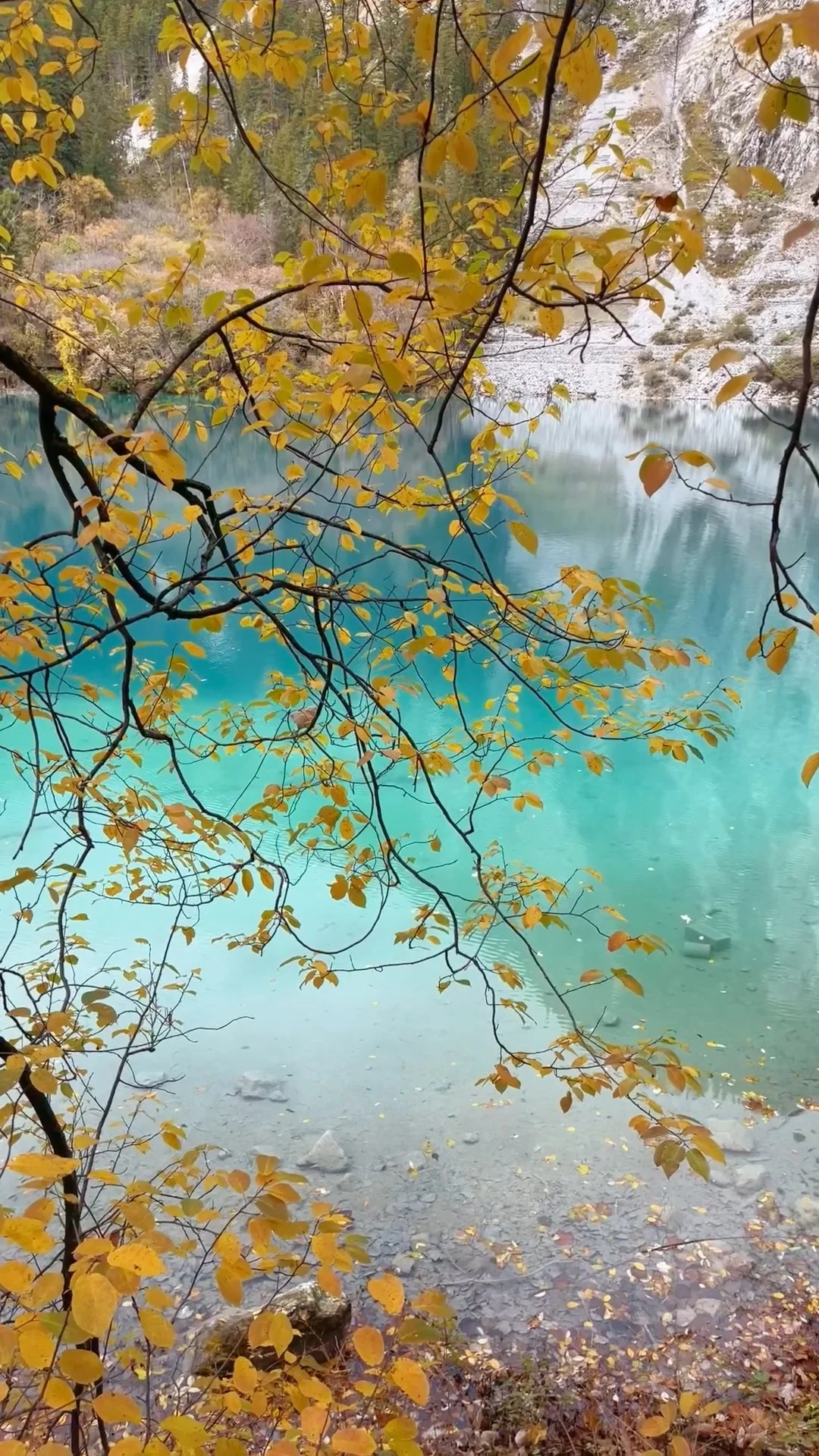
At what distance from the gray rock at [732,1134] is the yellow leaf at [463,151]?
3.85m

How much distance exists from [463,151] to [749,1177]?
3.95m

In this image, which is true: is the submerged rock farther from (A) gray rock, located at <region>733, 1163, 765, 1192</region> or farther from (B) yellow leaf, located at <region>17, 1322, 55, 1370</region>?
(B) yellow leaf, located at <region>17, 1322, 55, 1370</region>

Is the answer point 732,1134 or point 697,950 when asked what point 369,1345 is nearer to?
point 732,1134

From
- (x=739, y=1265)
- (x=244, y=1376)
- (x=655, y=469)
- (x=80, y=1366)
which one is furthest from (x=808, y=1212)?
(x=655, y=469)

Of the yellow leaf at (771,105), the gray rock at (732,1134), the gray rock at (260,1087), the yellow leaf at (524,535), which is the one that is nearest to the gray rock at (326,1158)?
the gray rock at (260,1087)

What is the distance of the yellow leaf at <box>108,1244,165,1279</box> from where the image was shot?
33.6 inches

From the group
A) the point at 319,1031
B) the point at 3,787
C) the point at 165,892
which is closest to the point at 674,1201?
the point at 319,1031

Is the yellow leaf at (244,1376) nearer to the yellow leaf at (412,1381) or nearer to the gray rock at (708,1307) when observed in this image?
the yellow leaf at (412,1381)

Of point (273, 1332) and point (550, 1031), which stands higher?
point (550, 1031)

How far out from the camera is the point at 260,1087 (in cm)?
421

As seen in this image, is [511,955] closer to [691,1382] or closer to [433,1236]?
[433,1236]

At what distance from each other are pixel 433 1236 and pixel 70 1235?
2.53 metres

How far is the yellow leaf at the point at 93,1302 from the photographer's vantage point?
78 cm

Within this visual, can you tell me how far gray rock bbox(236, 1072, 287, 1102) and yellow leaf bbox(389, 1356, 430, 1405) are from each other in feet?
10.9
